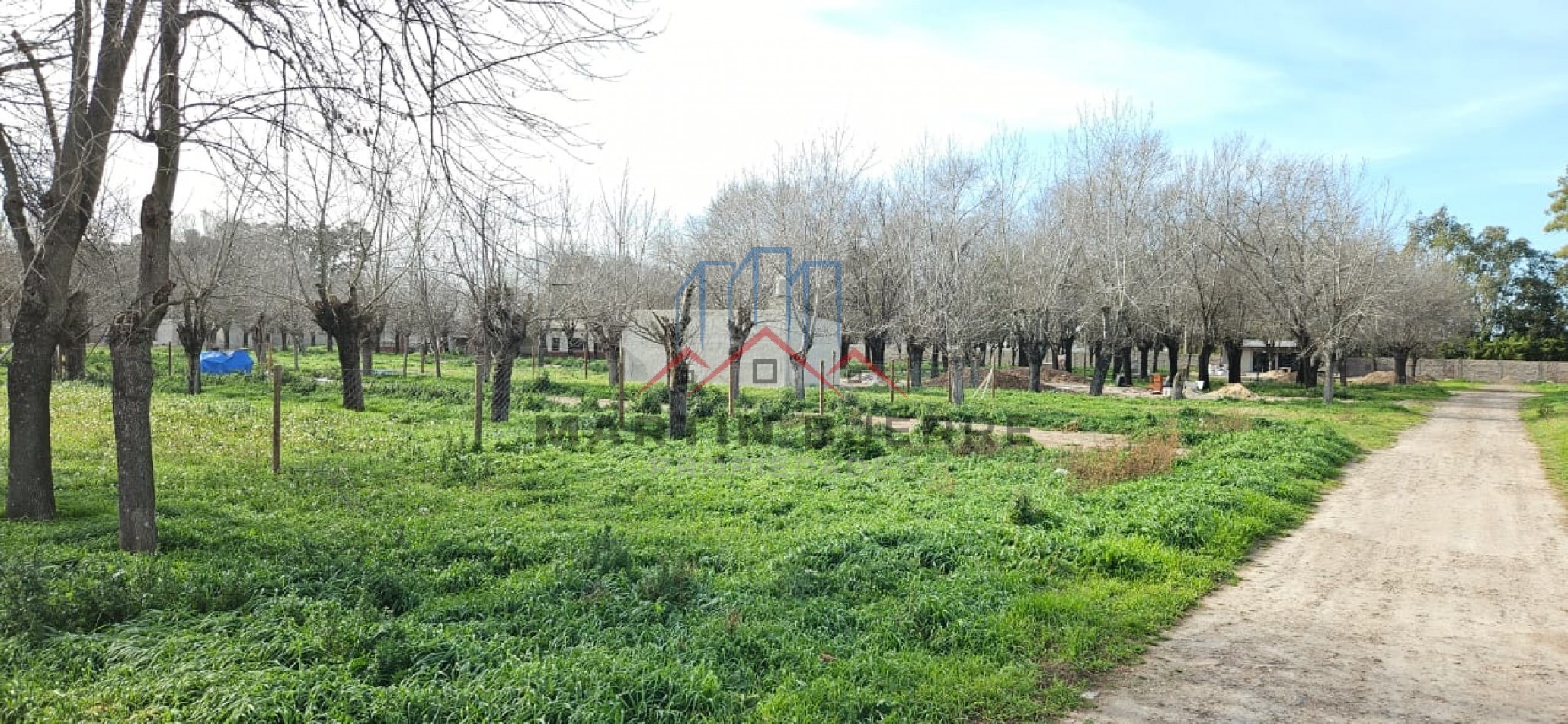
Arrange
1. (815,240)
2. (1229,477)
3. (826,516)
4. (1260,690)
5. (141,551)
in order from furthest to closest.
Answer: (815,240), (1229,477), (826,516), (141,551), (1260,690)

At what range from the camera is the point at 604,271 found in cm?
2661

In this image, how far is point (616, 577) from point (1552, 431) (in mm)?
21663

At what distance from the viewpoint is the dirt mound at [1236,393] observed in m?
28.1

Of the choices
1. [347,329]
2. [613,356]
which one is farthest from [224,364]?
[347,329]

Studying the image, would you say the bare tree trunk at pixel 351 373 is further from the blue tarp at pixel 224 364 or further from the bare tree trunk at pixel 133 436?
the blue tarp at pixel 224 364

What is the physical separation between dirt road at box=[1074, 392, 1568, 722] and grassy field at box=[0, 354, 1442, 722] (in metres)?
0.32

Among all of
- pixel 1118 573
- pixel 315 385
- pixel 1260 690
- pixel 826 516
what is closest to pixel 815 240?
pixel 315 385

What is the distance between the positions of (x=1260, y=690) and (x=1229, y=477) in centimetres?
679

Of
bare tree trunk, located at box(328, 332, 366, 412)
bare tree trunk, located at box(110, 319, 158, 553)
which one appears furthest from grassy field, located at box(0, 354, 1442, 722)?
bare tree trunk, located at box(328, 332, 366, 412)

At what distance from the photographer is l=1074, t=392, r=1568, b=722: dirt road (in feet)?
14.6

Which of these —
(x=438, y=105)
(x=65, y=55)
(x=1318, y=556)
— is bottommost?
(x=1318, y=556)

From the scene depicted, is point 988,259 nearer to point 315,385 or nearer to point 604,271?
point 604,271

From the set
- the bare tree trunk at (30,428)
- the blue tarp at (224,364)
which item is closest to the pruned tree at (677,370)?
the bare tree trunk at (30,428)

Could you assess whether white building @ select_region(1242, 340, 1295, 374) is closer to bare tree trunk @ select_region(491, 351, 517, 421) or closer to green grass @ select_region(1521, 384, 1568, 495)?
green grass @ select_region(1521, 384, 1568, 495)
